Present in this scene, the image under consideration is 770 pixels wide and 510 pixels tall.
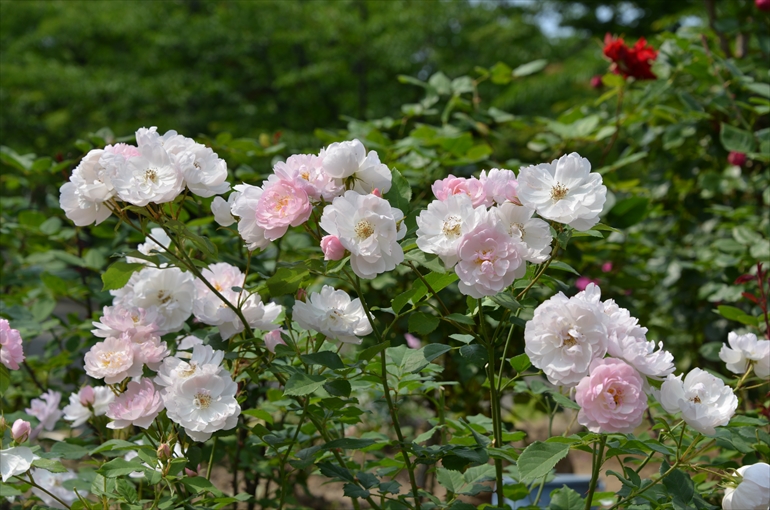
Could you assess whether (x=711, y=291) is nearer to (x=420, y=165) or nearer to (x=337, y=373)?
(x=420, y=165)

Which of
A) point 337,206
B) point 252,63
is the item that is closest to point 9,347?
point 337,206

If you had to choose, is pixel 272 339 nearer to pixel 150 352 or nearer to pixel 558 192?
pixel 150 352

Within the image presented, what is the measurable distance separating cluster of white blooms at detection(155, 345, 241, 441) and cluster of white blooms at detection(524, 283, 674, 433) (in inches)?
18.2

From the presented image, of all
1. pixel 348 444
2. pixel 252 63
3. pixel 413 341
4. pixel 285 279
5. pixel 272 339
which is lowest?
pixel 252 63

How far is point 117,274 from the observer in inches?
46.4

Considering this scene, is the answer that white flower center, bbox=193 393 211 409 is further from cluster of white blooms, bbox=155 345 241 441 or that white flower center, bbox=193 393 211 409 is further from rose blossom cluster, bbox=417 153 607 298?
rose blossom cluster, bbox=417 153 607 298

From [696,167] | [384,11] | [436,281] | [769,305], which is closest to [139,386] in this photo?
[436,281]

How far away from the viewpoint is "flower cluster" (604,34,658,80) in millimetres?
2344

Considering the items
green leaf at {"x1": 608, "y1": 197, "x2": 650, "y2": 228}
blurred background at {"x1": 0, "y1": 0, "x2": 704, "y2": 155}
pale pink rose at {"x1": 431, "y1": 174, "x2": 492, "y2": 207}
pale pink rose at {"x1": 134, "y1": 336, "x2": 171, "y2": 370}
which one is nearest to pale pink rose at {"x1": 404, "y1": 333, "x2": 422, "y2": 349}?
green leaf at {"x1": 608, "y1": 197, "x2": 650, "y2": 228}

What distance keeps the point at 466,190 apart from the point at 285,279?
286 millimetres

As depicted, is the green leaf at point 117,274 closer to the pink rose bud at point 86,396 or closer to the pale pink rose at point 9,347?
the pale pink rose at point 9,347

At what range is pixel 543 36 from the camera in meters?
12.4

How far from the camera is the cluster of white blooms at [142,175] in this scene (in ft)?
3.36

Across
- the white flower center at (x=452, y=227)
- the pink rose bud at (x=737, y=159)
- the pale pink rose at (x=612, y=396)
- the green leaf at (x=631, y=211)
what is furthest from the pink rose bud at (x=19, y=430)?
the pink rose bud at (x=737, y=159)
